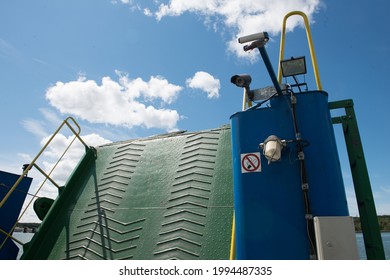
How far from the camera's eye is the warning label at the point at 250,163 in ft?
8.77

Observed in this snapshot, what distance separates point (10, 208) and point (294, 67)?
Result: 505 cm

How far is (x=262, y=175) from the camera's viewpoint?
263 cm

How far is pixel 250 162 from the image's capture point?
2701 mm

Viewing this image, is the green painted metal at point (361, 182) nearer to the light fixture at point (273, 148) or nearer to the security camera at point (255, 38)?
the light fixture at point (273, 148)

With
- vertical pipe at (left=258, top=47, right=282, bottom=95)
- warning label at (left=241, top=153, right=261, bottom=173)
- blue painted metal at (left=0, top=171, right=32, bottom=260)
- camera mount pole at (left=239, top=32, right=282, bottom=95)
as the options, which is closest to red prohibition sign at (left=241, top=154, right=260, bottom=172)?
warning label at (left=241, top=153, right=261, bottom=173)

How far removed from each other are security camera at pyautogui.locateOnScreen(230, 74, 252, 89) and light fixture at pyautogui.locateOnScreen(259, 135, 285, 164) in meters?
0.63

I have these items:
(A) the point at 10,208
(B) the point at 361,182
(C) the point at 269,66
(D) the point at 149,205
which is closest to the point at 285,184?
(B) the point at 361,182

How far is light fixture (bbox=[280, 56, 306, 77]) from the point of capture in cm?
301

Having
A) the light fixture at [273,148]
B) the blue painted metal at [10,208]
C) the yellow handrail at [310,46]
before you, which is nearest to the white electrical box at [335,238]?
the light fixture at [273,148]

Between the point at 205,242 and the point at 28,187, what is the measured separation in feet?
11.7

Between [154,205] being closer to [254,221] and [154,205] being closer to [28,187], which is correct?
[254,221]

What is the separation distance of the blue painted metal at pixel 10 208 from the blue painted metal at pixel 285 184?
4.18 metres

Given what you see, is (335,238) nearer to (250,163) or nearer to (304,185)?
(304,185)
